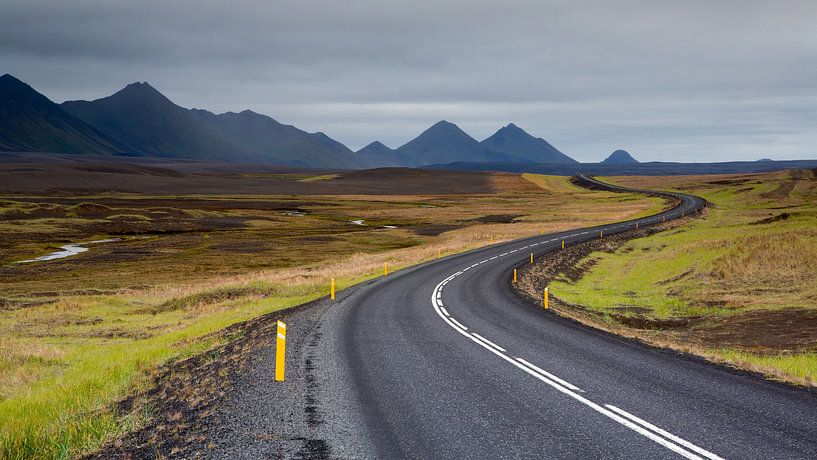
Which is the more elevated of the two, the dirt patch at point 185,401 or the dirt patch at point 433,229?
the dirt patch at point 185,401

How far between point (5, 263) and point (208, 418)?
2205 inches

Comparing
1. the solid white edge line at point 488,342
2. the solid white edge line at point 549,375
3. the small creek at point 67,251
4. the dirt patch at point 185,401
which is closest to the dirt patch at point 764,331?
the solid white edge line at point 488,342

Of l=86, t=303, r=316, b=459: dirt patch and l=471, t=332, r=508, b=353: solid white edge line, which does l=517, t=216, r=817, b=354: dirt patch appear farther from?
l=86, t=303, r=316, b=459: dirt patch

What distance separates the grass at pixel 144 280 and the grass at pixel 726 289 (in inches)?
561

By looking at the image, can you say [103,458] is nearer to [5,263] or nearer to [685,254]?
[685,254]

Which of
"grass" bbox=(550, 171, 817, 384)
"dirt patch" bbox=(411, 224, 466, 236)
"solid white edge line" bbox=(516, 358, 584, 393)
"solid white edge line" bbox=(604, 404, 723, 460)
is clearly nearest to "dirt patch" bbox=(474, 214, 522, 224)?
"dirt patch" bbox=(411, 224, 466, 236)

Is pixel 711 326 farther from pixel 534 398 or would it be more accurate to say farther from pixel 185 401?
pixel 185 401

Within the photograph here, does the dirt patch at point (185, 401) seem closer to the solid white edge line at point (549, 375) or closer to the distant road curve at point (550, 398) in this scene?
the distant road curve at point (550, 398)

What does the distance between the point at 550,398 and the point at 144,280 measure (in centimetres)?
4103

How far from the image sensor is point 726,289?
31031 mm

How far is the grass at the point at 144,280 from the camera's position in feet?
42.5

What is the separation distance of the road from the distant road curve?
0.03 metres

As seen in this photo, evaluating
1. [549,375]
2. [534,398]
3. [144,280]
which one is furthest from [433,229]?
[534,398]

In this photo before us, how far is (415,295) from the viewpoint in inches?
1095
